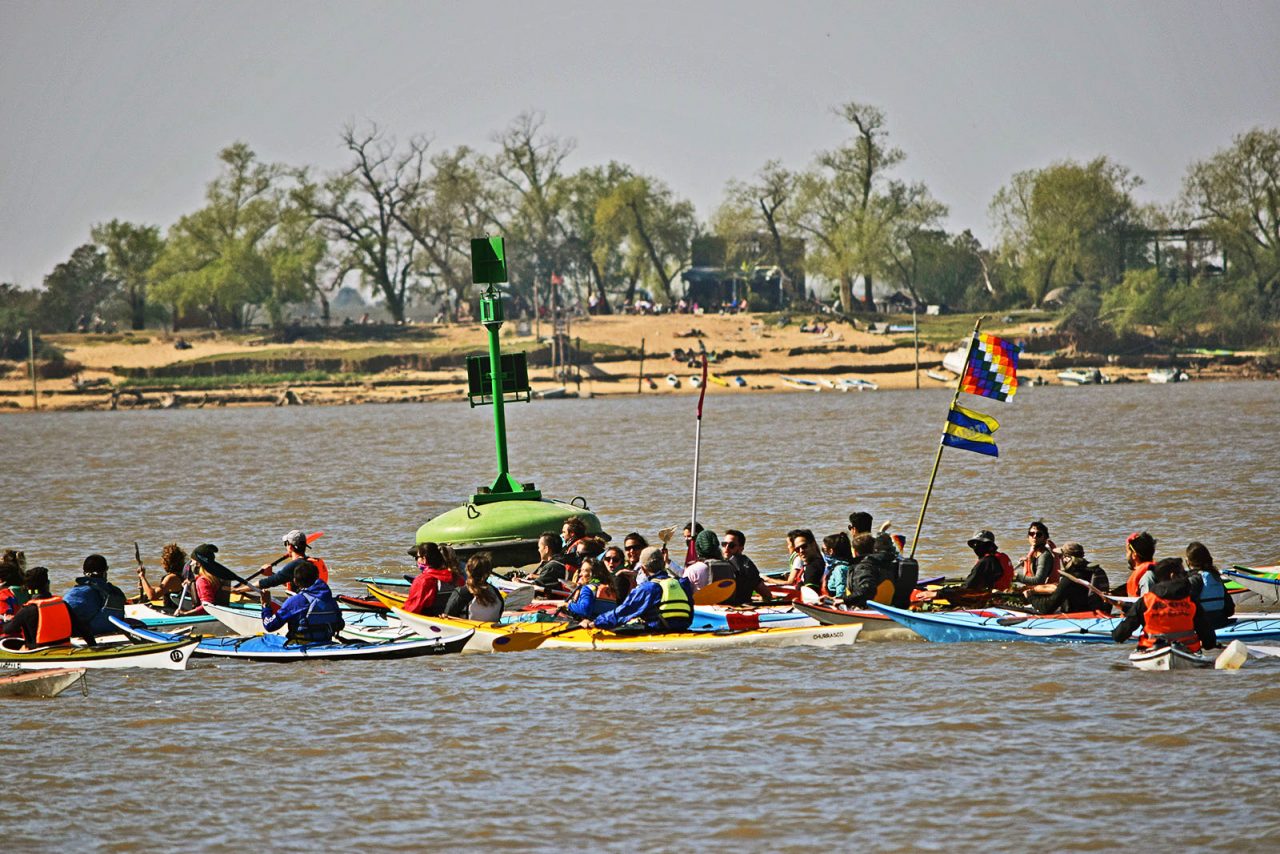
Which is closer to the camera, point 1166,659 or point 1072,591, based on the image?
point 1166,659

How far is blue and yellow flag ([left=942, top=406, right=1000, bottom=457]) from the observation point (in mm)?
22641

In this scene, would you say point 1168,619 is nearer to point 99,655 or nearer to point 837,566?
point 837,566

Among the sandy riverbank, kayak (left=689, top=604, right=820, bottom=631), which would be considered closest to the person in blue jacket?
kayak (left=689, top=604, right=820, bottom=631)

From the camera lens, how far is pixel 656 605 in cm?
1886

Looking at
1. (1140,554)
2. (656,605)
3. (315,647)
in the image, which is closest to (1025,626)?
(1140,554)

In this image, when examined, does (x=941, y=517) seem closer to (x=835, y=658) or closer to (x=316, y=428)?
(x=835, y=658)

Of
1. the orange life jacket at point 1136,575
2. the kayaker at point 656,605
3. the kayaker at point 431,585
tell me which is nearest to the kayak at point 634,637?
the kayaker at point 656,605

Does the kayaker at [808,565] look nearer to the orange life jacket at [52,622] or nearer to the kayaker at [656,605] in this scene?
the kayaker at [656,605]

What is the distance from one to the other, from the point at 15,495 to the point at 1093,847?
41755 mm

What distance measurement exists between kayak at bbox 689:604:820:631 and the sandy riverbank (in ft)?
304

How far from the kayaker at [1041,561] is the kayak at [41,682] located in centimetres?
998

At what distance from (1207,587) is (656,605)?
543 cm

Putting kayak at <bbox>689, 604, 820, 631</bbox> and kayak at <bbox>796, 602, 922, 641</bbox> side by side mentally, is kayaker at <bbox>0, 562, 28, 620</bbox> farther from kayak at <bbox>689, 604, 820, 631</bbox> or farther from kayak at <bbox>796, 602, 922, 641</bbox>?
kayak at <bbox>796, 602, 922, 641</bbox>

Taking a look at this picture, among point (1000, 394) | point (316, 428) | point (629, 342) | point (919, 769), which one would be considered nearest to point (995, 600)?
point (1000, 394)
